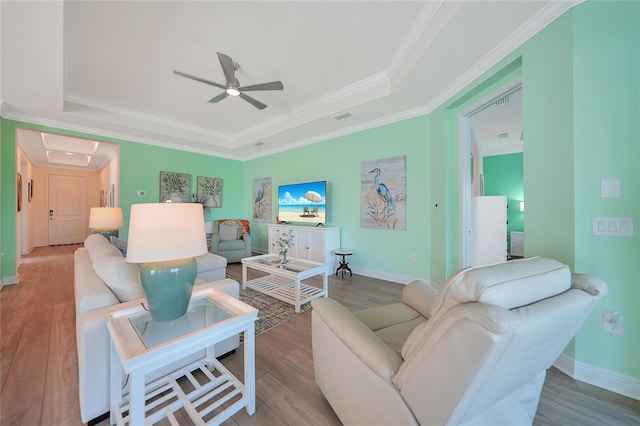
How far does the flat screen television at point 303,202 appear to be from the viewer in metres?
4.23

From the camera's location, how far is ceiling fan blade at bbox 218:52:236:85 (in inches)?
84.4

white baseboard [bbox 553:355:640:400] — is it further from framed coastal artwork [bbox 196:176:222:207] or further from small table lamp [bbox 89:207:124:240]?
framed coastal artwork [bbox 196:176:222:207]

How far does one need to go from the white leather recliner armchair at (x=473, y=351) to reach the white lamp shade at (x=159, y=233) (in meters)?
0.90

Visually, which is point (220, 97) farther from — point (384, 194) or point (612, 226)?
point (612, 226)

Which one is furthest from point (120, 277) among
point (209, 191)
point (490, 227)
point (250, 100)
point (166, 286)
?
point (209, 191)

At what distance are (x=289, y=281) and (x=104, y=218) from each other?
2.52 meters

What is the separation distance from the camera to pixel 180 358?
1.04 meters

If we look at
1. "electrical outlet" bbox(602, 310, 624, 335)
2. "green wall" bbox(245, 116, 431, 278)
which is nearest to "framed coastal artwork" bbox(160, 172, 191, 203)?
"green wall" bbox(245, 116, 431, 278)

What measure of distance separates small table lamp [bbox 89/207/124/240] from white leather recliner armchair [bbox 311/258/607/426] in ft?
11.1

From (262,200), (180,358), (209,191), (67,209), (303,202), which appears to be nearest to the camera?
(180,358)

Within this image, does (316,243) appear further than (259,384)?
Yes

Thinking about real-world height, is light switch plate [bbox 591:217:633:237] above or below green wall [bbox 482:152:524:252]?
below

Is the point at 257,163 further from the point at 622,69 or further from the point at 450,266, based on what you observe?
the point at 622,69

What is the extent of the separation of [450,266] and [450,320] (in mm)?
2597
